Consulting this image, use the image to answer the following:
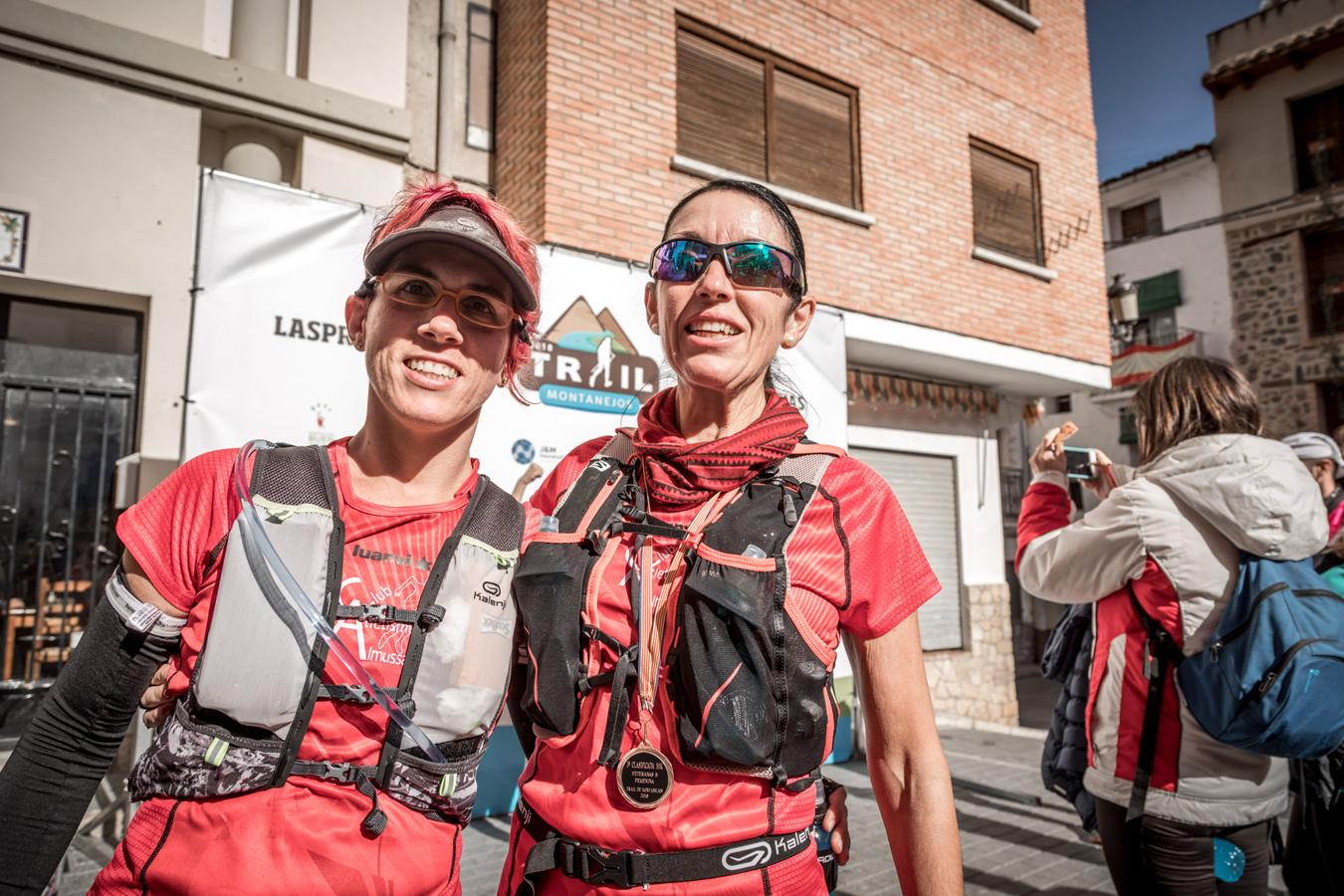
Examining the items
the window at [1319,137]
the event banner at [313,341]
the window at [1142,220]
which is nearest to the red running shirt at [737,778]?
the event banner at [313,341]

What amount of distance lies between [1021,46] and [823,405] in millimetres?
7461

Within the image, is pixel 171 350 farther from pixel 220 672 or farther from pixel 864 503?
pixel 864 503

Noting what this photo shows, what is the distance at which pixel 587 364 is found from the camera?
5.35 metres

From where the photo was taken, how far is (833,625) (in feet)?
5.08

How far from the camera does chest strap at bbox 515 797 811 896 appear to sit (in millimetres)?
1384

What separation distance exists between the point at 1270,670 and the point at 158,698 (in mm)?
2787

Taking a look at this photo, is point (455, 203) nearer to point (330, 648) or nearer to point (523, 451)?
point (330, 648)

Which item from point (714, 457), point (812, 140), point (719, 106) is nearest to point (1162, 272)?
point (812, 140)

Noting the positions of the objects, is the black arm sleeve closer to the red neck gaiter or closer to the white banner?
the red neck gaiter

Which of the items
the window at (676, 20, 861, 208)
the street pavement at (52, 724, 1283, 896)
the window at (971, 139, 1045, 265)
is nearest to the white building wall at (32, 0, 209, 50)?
the window at (676, 20, 861, 208)

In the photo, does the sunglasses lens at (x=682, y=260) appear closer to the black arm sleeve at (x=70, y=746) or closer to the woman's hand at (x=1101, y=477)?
the black arm sleeve at (x=70, y=746)

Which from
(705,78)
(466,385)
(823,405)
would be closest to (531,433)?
(823,405)

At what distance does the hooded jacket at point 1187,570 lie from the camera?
2.28 m

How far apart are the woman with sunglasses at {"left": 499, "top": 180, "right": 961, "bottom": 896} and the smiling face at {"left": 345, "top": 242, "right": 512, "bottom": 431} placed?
0.35 m
